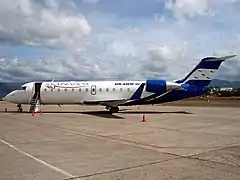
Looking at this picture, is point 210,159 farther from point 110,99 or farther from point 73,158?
point 110,99

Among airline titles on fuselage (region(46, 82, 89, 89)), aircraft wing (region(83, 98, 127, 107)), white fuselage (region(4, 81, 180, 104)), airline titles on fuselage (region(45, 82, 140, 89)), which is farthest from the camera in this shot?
airline titles on fuselage (region(46, 82, 89, 89))

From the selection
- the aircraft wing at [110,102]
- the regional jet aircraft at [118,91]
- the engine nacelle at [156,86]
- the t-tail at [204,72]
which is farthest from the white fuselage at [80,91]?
the t-tail at [204,72]

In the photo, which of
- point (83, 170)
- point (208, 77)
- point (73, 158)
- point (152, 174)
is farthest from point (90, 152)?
point (208, 77)

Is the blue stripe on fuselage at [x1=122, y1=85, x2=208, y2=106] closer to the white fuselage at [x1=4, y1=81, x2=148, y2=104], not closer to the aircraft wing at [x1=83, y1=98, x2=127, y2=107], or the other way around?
the white fuselage at [x1=4, y1=81, x2=148, y2=104]

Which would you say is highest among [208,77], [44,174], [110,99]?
[208,77]

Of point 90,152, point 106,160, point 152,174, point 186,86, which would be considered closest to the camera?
point 152,174

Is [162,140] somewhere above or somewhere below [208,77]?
below

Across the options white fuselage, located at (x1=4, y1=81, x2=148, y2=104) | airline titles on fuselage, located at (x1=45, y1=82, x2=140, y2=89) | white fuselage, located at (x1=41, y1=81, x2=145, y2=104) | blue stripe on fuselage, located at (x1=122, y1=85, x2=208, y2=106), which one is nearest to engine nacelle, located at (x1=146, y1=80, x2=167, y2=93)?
blue stripe on fuselage, located at (x1=122, y1=85, x2=208, y2=106)

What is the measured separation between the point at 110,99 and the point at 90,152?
2101cm

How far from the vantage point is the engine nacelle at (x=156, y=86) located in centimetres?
2995

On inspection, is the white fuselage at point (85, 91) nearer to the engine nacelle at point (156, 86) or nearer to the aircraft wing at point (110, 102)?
the aircraft wing at point (110, 102)

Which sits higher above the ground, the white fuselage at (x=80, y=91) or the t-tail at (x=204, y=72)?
the t-tail at (x=204, y=72)

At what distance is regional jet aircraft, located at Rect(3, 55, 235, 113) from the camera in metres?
30.5

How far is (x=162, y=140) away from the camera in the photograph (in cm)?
1271
